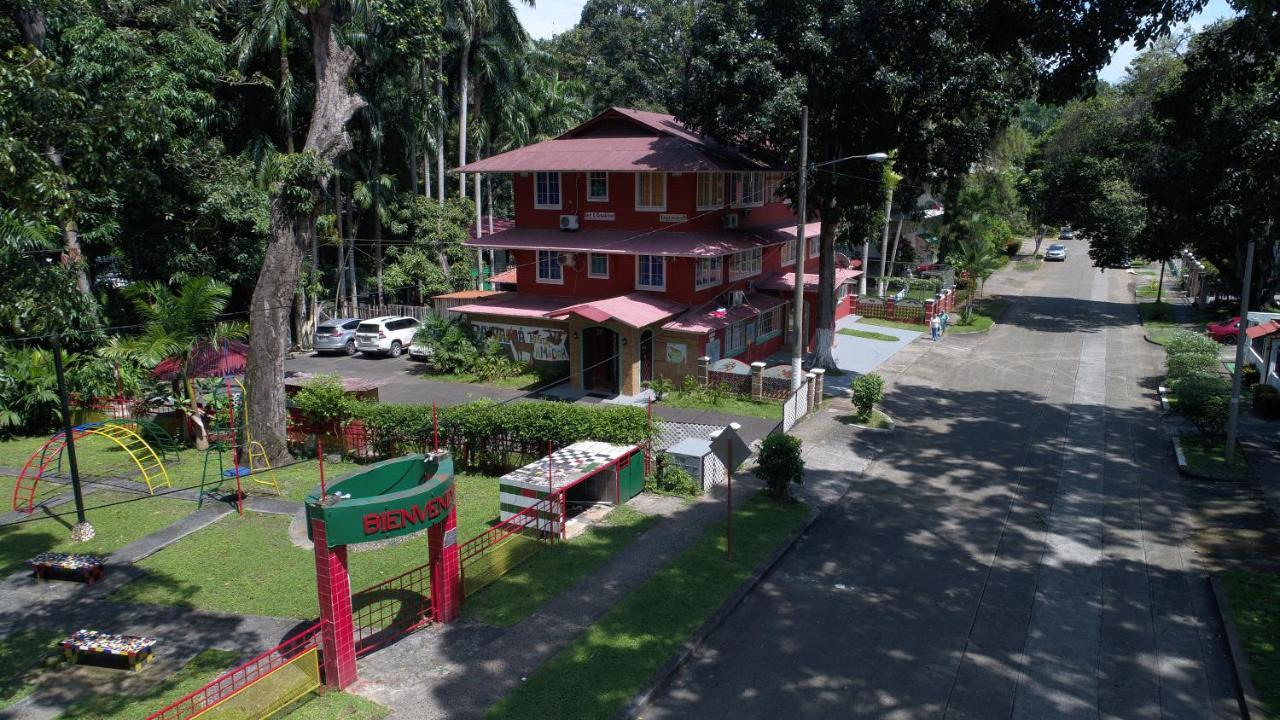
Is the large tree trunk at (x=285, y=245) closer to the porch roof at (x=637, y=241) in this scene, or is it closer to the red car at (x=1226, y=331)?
the porch roof at (x=637, y=241)

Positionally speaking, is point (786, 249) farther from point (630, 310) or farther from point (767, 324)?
point (630, 310)

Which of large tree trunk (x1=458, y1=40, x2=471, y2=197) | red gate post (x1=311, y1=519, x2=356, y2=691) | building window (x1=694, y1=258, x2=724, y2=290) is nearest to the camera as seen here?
red gate post (x1=311, y1=519, x2=356, y2=691)

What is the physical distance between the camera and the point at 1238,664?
37.8 ft

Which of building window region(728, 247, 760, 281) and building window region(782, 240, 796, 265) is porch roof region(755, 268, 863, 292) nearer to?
building window region(728, 247, 760, 281)

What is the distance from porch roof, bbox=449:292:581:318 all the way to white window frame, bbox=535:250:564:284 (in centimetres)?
60

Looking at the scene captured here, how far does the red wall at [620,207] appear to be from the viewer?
2927 cm

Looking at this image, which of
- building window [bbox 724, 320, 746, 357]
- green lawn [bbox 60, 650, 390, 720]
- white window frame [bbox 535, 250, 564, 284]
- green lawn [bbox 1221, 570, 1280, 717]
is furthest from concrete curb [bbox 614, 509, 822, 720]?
white window frame [bbox 535, 250, 564, 284]

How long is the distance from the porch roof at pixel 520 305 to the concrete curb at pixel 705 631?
1492 cm

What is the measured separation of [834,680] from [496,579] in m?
5.85

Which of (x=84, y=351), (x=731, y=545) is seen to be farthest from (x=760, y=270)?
Answer: (x=84, y=351)

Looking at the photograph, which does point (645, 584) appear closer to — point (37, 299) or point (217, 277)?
point (37, 299)

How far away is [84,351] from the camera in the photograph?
3005 cm

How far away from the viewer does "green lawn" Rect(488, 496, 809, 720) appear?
10.4m

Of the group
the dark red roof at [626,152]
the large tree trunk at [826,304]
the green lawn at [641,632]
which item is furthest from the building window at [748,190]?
the green lawn at [641,632]
